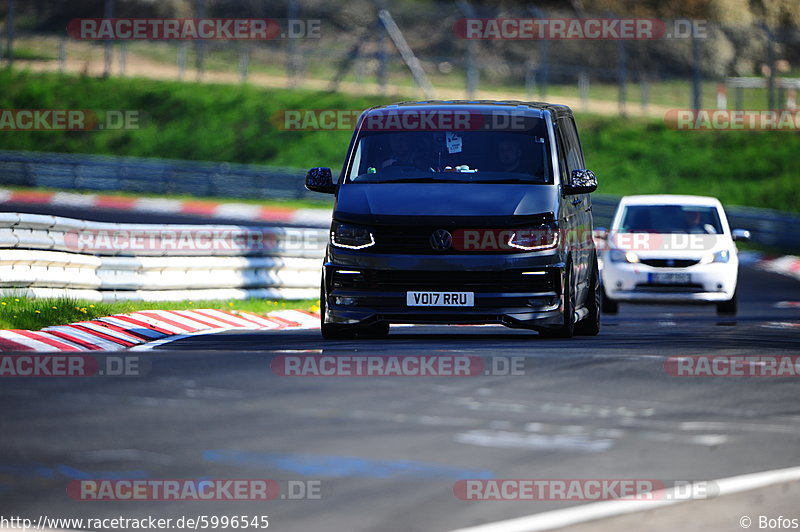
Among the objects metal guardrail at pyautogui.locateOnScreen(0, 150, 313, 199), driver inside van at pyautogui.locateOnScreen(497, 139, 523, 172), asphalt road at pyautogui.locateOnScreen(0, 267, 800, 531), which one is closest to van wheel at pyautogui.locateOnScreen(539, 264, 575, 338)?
driver inside van at pyautogui.locateOnScreen(497, 139, 523, 172)

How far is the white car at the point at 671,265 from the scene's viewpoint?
814 inches

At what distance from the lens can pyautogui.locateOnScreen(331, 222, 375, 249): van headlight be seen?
13250 mm

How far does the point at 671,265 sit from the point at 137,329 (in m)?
8.62

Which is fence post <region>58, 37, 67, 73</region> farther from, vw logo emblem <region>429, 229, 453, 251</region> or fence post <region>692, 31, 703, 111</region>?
vw logo emblem <region>429, 229, 453, 251</region>

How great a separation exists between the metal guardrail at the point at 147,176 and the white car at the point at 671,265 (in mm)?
21826

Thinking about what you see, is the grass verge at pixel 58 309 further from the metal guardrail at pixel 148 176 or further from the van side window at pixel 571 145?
the metal guardrail at pixel 148 176

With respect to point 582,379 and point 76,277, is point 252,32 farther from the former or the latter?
point 582,379

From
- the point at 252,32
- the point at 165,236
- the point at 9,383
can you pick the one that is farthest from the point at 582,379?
the point at 252,32

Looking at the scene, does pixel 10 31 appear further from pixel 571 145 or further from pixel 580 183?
pixel 580 183

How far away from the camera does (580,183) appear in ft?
45.6

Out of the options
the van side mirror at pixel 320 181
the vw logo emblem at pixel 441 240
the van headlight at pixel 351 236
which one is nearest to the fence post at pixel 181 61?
the van side mirror at pixel 320 181

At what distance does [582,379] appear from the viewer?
10430 mm

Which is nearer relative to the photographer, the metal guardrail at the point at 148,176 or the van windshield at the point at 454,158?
the van windshield at the point at 454,158

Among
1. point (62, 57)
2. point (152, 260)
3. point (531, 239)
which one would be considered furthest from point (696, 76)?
point (531, 239)
